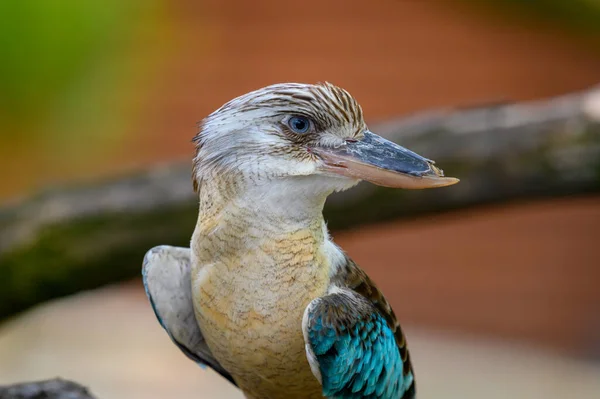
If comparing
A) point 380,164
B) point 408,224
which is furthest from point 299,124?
point 408,224

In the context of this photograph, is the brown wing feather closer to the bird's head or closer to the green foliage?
the bird's head

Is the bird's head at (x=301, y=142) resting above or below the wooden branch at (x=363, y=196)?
below

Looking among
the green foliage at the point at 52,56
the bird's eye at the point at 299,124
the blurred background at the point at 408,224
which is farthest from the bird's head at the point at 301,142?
the blurred background at the point at 408,224

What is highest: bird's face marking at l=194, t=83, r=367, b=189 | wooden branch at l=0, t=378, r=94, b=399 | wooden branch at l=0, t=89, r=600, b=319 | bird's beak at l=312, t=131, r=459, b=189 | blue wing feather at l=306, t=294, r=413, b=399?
wooden branch at l=0, t=89, r=600, b=319

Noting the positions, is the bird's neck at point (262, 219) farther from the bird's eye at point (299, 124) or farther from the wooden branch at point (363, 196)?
the wooden branch at point (363, 196)

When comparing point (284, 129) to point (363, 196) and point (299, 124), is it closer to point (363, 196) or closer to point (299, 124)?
point (299, 124)

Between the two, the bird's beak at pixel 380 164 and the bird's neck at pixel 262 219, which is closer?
the bird's beak at pixel 380 164

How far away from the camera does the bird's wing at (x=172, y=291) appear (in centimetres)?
258

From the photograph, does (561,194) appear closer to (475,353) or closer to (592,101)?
(592,101)

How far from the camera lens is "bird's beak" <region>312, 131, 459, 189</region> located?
2119mm

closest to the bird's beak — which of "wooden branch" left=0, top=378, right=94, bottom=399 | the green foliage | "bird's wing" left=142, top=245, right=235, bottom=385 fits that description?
"bird's wing" left=142, top=245, right=235, bottom=385

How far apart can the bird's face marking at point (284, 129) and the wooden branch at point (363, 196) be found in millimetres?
1842

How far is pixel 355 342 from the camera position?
2344 mm

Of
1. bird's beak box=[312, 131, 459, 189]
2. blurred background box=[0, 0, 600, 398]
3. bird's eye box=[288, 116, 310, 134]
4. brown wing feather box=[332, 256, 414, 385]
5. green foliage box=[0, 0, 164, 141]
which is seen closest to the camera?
bird's beak box=[312, 131, 459, 189]
